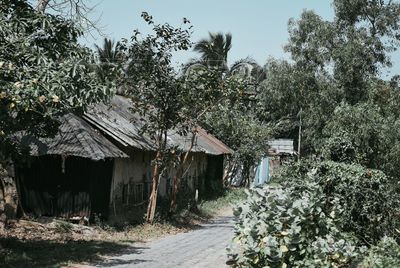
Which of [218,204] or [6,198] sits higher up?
[6,198]

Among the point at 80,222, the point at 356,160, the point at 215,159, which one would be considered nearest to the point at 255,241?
the point at 356,160

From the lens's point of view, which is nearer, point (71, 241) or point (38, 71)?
point (38, 71)

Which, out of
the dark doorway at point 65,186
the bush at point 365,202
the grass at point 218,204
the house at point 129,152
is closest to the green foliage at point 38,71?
the bush at point 365,202

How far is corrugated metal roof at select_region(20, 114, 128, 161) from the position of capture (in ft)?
44.1

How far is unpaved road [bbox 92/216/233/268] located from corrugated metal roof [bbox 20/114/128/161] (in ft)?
8.43

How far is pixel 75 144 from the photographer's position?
45.0ft

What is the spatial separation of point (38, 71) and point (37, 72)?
0.03m

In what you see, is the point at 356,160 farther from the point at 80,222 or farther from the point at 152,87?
the point at 80,222

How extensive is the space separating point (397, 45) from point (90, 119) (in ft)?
53.8

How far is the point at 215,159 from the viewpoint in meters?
29.7

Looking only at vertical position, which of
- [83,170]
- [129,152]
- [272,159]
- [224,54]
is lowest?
[83,170]

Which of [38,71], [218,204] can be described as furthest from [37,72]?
[218,204]

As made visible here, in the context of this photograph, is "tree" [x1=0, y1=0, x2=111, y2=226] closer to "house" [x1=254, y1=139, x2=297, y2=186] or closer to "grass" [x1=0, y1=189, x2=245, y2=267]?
"grass" [x1=0, y1=189, x2=245, y2=267]

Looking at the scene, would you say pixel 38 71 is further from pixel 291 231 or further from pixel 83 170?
pixel 83 170
